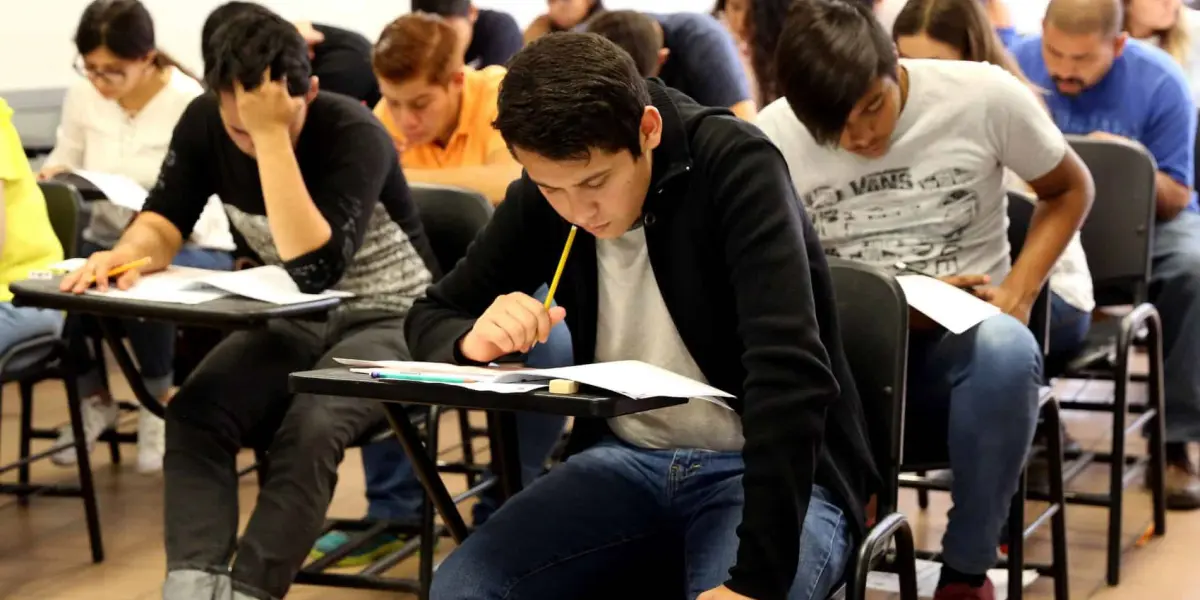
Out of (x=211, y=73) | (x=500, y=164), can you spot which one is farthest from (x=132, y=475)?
(x=211, y=73)

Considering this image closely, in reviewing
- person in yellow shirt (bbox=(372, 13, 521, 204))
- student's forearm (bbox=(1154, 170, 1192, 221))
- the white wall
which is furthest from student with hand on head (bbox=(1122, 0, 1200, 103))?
the white wall

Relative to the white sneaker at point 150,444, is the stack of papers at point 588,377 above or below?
above

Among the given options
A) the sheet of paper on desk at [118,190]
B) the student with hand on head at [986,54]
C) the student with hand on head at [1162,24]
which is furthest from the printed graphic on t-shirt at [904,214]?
the student with hand on head at [1162,24]

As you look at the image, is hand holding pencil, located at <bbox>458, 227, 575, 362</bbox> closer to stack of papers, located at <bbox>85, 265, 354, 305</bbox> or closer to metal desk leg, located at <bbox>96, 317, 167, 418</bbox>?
stack of papers, located at <bbox>85, 265, 354, 305</bbox>

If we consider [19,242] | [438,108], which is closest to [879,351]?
[438,108]

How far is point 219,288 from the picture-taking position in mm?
2100

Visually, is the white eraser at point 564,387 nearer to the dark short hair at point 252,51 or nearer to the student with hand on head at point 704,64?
the dark short hair at point 252,51

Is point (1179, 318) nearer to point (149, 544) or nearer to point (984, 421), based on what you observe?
point (984, 421)

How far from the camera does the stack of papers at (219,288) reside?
2.04m

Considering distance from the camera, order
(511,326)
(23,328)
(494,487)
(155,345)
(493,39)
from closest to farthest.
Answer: (511,326), (494,487), (23,328), (155,345), (493,39)

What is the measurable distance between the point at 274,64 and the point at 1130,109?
78.7 inches

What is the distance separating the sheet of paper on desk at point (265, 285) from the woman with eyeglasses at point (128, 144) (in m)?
1.15

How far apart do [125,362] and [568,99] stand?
139 centimetres

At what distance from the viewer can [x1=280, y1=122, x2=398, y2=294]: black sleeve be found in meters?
2.20
